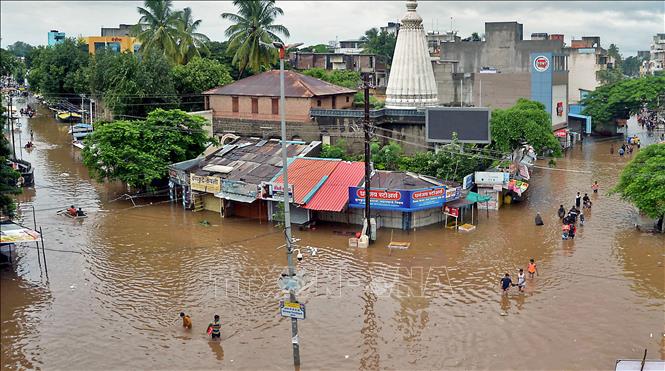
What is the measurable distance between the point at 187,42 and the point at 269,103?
60.4 ft

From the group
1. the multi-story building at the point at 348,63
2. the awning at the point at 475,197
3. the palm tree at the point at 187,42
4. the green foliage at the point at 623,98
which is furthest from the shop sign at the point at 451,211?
the multi-story building at the point at 348,63

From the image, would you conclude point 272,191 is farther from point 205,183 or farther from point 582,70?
point 582,70

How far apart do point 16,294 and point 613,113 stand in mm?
54832

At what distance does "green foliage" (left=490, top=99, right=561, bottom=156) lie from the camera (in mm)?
39969

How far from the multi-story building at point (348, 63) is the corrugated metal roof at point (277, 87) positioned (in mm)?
29550

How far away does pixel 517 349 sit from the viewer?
18.8 meters

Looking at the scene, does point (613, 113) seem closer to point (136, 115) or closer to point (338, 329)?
point (136, 115)

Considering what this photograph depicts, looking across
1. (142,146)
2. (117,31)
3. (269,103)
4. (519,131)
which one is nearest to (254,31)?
(269,103)

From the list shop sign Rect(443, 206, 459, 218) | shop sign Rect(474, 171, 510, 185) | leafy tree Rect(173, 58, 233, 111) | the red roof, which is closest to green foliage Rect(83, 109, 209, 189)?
the red roof

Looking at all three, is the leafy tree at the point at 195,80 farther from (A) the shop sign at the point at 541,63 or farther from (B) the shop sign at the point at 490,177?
(B) the shop sign at the point at 490,177

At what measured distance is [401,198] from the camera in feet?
100

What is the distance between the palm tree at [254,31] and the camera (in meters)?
54.6

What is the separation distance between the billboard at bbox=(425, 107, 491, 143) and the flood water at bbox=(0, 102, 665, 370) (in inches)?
160

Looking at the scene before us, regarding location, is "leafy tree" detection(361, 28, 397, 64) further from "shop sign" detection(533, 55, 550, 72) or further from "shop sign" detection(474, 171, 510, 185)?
"shop sign" detection(474, 171, 510, 185)
